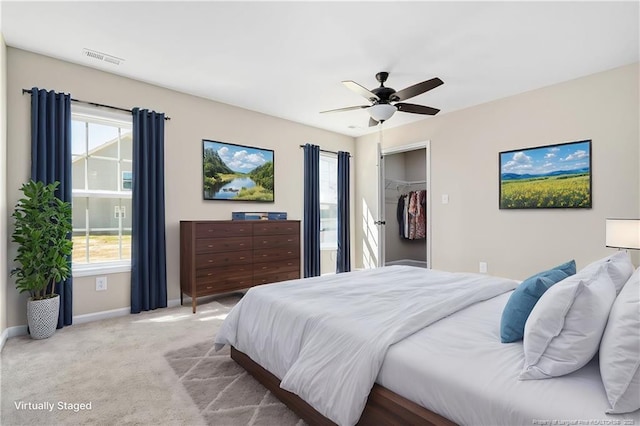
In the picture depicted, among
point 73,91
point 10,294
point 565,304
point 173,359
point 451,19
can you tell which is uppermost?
point 451,19

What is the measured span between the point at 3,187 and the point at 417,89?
3.70 meters

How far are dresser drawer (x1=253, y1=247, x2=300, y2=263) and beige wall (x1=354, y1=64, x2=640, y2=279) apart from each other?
82.4 inches

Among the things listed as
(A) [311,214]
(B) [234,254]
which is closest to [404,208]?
(A) [311,214]

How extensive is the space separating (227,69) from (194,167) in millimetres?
1333

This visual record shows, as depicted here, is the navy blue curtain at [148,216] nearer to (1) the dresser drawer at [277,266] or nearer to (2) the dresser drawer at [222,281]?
(2) the dresser drawer at [222,281]

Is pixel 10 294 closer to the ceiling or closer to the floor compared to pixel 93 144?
closer to the floor

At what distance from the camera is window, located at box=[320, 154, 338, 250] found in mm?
5891

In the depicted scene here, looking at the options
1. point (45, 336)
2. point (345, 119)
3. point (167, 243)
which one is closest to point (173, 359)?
point (45, 336)

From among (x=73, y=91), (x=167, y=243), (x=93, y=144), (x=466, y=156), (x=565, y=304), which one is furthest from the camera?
(x=466, y=156)

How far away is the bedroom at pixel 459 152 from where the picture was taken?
321 cm

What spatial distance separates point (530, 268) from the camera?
4027mm

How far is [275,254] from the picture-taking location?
174 inches

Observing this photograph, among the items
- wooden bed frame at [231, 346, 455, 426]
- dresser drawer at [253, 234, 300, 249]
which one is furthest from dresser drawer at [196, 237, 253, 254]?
wooden bed frame at [231, 346, 455, 426]

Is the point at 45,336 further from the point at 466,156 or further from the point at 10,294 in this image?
the point at 466,156
